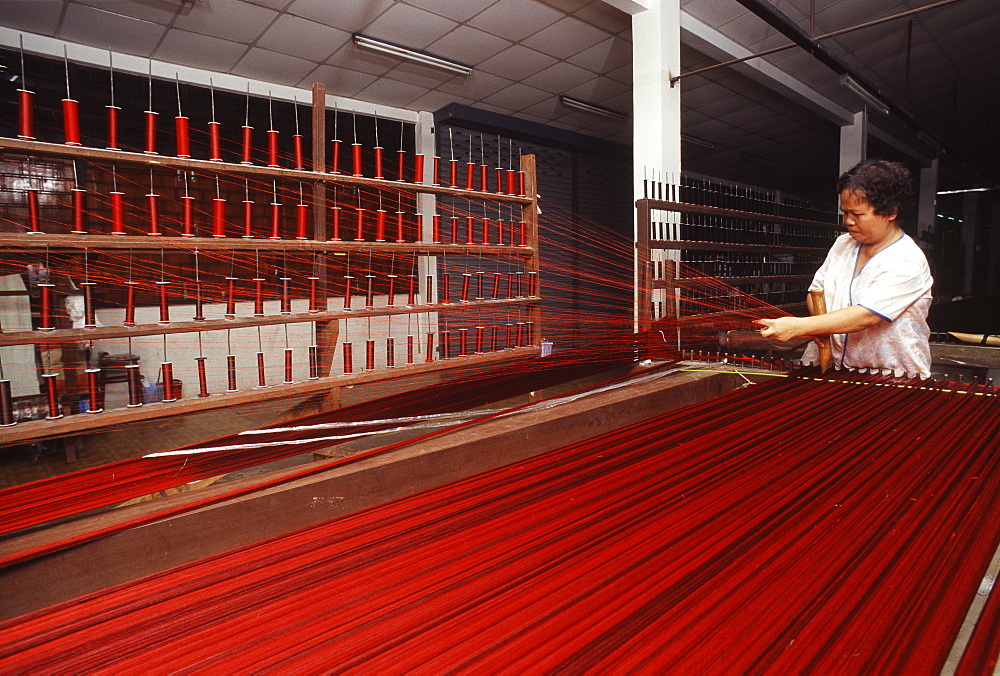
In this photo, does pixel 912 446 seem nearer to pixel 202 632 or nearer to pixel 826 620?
pixel 826 620

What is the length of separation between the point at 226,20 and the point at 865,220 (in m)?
4.55

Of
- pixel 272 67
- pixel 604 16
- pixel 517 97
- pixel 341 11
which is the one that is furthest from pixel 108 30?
pixel 604 16

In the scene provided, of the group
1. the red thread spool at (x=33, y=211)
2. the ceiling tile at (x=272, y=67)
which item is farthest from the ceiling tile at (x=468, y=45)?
the red thread spool at (x=33, y=211)

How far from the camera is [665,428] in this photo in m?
1.09

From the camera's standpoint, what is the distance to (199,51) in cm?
455

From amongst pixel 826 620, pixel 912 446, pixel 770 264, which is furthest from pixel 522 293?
pixel 826 620

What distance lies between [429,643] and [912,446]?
0.95 metres

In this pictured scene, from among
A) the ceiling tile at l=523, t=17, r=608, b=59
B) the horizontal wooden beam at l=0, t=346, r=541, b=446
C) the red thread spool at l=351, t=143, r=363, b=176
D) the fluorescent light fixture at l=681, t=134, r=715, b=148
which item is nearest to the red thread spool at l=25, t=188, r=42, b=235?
the horizontal wooden beam at l=0, t=346, r=541, b=446

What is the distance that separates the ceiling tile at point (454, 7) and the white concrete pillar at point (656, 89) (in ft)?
4.01

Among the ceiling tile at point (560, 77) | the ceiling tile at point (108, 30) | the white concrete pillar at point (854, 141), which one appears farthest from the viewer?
the white concrete pillar at point (854, 141)

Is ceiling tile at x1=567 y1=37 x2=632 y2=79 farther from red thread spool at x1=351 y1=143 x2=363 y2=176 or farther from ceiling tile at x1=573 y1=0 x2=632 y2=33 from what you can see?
red thread spool at x1=351 y1=143 x2=363 y2=176

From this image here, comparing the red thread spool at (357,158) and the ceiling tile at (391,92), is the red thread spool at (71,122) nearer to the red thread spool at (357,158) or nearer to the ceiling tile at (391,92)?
the red thread spool at (357,158)

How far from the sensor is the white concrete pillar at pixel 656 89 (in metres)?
4.16

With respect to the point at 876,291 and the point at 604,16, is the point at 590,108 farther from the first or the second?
the point at 876,291
